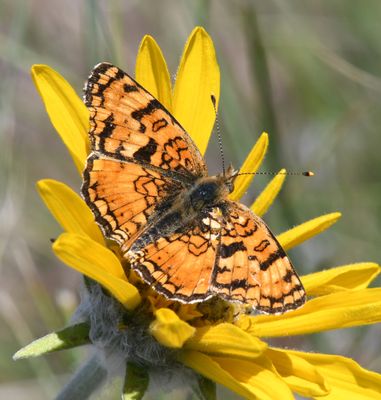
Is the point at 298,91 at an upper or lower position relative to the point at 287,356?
upper

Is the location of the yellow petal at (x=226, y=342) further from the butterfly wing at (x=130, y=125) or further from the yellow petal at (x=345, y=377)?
the butterfly wing at (x=130, y=125)

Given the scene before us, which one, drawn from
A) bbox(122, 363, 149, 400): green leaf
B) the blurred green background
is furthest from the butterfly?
the blurred green background

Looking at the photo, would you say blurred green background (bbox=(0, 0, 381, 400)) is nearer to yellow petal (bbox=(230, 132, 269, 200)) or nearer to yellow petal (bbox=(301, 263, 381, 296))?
yellow petal (bbox=(230, 132, 269, 200))

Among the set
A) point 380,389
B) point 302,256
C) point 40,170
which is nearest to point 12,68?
point 40,170

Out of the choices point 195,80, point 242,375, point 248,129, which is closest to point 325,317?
point 242,375

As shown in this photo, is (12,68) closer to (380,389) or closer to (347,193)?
(347,193)

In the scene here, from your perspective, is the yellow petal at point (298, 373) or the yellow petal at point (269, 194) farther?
the yellow petal at point (269, 194)

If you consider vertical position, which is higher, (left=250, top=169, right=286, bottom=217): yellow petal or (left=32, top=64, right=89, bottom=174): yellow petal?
(left=32, top=64, right=89, bottom=174): yellow petal

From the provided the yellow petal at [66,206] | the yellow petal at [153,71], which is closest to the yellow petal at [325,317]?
the yellow petal at [66,206]
